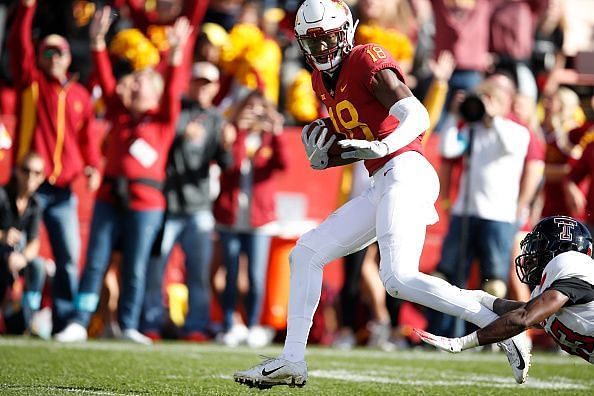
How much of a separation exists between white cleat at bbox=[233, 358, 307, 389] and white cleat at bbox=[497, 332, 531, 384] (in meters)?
0.87

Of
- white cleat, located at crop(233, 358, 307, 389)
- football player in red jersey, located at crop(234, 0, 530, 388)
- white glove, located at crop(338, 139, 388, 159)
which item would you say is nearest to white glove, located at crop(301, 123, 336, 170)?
football player in red jersey, located at crop(234, 0, 530, 388)

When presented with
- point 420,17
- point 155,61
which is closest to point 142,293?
point 155,61

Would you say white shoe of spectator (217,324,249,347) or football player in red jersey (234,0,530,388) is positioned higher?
football player in red jersey (234,0,530,388)

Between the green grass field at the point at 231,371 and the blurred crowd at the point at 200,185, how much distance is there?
0.52m

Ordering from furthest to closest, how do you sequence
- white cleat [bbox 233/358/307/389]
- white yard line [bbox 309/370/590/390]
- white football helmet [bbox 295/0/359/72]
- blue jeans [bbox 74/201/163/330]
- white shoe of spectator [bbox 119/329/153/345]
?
blue jeans [bbox 74/201/163/330]
white shoe of spectator [bbox 119/329/153/345]
white yard line [bbox 309/370/590/390]
white football helmet [bbox 295/0/359/72]
white cleat [bbox 233/358/307/389]

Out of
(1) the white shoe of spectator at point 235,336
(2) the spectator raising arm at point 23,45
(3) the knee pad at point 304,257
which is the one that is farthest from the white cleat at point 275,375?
(2) the spectator raising arm at point 23,45

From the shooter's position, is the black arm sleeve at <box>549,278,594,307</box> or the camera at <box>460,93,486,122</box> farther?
the camera at <box>460,93,486,122</box>

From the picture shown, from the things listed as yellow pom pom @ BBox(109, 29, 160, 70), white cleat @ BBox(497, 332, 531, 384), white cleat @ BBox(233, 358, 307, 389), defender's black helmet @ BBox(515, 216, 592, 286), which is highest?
yellow pom pom @ BBox(109, 29, 160, 70)

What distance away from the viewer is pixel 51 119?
8.77m

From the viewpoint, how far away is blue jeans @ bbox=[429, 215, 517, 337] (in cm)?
857

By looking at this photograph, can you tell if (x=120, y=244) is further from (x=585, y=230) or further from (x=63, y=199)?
(x=585, y=230)

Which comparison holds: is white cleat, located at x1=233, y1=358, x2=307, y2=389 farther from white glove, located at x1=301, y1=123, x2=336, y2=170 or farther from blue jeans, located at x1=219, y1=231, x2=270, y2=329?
blue jeans, located at x1=219, y1=231, x2=270, y2=329

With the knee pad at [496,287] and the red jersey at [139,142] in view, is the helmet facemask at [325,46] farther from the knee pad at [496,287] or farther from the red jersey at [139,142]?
the knee pad at [496,287]

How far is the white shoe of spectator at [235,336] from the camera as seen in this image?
28.3 feet
